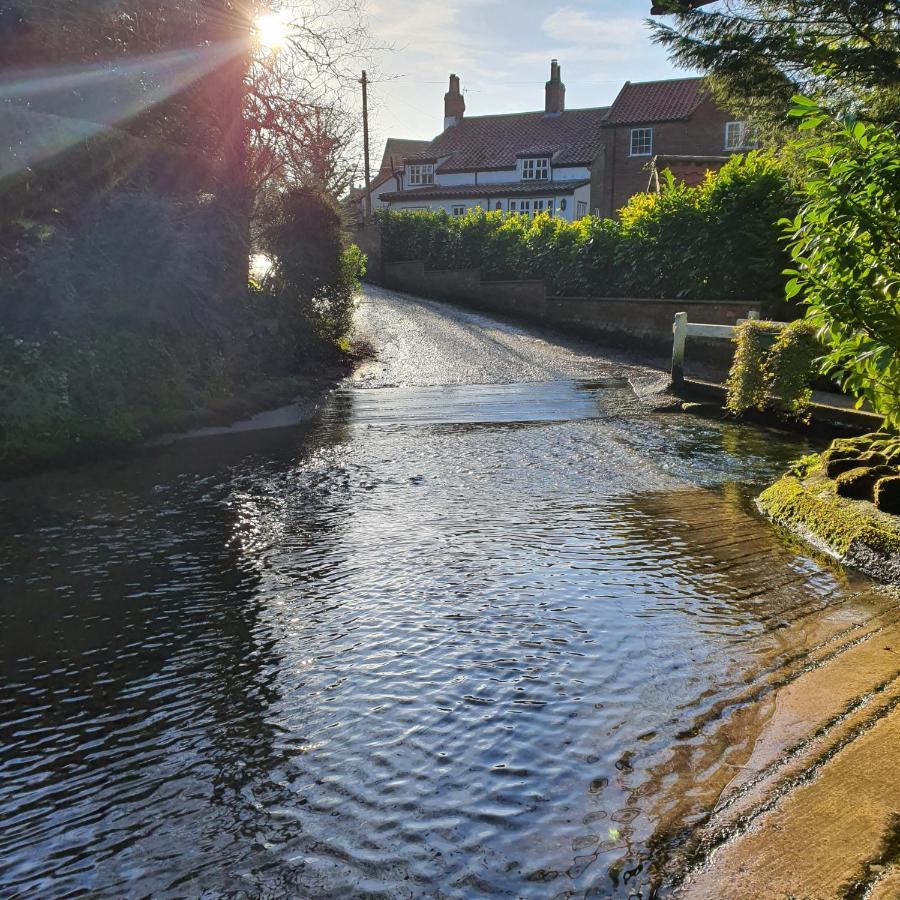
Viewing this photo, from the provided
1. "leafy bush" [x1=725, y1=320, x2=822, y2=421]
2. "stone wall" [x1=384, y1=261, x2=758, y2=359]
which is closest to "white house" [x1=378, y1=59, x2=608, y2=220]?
"stone wall" [x1=384, y1=261, x2=758, y2=359]

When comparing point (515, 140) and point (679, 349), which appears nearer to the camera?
point (679, 349)

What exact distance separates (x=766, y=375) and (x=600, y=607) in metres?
7.07

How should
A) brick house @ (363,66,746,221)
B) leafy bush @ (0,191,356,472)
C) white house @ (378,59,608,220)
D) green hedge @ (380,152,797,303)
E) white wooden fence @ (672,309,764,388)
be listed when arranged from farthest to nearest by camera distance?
white house @ (378,59,608,220) → brick house @ (363,66,746,221) → green hedge @ (380,152,797,303) → white wooden fence @ (672,309,764,388) → leafy bush @ (0,191,356,472)

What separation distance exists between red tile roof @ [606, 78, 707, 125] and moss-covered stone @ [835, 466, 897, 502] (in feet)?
128

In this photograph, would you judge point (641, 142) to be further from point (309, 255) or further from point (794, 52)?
point (794, 52)

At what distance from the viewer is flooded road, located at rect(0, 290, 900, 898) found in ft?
9.75

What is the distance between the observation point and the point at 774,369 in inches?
427

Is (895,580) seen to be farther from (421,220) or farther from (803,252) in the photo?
(421,220)

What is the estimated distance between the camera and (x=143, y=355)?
10.8 metres

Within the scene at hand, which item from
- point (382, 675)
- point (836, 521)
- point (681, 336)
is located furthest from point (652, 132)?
point (382, 675)

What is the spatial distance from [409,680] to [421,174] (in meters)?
54.6

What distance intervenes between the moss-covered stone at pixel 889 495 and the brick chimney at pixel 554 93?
52.0 meters

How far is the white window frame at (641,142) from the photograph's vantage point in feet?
138

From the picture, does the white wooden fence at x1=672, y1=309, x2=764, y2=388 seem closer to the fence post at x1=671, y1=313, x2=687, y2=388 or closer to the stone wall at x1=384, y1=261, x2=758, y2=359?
the fence post at x1=671, y1=313, x2=687, y2=388
